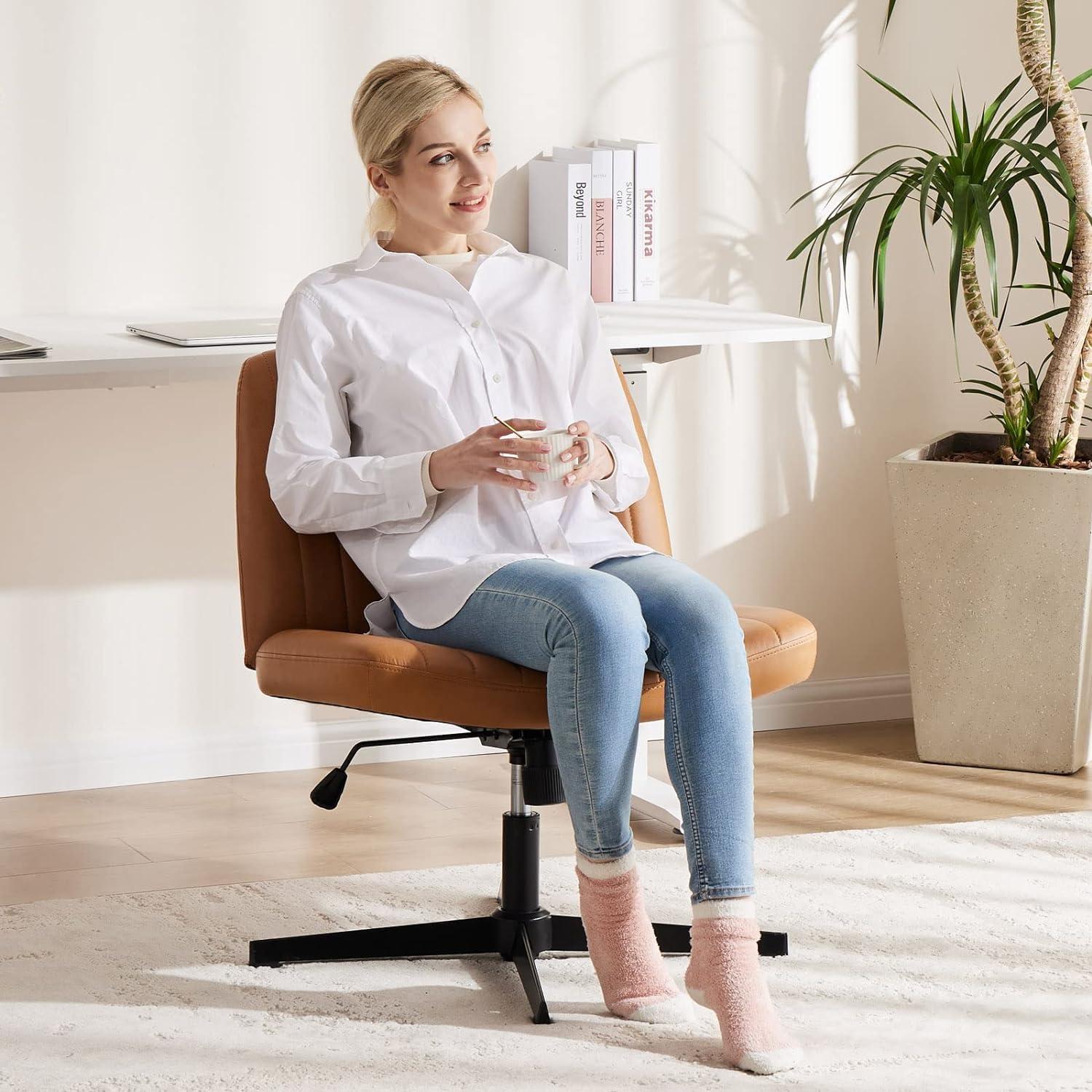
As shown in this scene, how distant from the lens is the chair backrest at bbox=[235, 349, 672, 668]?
2.10m

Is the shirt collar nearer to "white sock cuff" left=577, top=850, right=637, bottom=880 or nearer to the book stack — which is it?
the book stack

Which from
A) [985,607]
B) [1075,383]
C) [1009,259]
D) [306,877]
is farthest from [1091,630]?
[306,877]

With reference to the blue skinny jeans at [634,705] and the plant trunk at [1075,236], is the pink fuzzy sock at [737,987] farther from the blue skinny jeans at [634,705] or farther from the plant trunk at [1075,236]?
the plant trunk at [1075,236]

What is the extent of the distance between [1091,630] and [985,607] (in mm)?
185

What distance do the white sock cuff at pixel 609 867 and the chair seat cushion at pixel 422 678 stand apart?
6.3 inches

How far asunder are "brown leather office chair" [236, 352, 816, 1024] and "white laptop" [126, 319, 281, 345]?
33cm

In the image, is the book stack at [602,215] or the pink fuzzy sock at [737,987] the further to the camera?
the book stack at [602,215]

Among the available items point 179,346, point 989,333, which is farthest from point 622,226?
point 179,346

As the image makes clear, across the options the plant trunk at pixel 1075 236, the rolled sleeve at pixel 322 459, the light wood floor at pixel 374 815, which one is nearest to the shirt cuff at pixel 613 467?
the rolled sleeve at pixel 322 459

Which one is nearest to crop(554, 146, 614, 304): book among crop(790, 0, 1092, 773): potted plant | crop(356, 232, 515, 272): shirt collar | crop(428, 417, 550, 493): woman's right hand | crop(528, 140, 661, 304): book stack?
crop(528, 140, 661, 304): book stack

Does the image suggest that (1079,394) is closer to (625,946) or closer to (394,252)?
(394,252)

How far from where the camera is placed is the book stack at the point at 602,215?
2.98m

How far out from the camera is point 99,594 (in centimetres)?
299

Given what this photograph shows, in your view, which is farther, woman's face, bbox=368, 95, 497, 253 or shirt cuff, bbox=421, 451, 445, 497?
woman's face, bbox=368, 95, 497, 253
